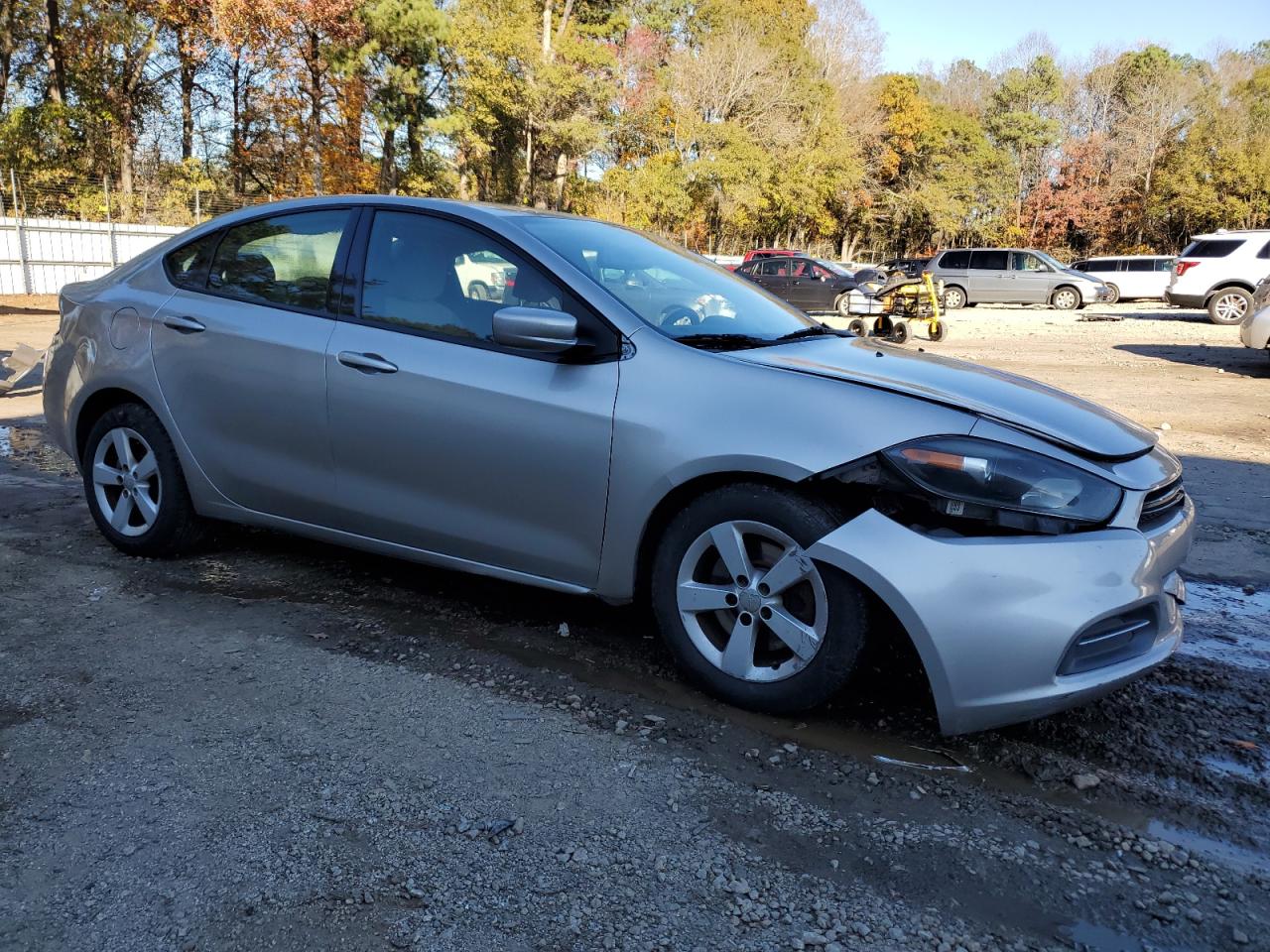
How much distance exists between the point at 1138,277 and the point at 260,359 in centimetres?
3335

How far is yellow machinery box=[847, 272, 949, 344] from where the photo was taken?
52.0 ft

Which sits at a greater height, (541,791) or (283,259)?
(283,259)

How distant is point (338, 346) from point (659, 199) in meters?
36.6

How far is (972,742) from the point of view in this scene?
290 centimetres

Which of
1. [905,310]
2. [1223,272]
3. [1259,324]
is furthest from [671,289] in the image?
[1223,272]

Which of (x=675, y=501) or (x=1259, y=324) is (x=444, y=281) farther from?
(x=1259, y=324)

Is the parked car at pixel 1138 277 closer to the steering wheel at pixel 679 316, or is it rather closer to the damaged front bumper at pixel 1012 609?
the steering wheel at pixel 679 316

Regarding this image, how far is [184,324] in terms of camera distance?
4031 millimetres

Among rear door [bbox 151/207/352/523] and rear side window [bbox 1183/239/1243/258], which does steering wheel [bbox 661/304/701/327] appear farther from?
rear side window [bbox 1183/239/1243/258]

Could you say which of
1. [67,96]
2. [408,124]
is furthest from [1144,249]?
[67,96]

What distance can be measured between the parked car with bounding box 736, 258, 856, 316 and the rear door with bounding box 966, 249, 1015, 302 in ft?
16.7

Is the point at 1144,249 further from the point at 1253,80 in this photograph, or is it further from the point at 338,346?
the point at 338,346

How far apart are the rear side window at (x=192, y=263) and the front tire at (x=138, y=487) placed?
58 cm

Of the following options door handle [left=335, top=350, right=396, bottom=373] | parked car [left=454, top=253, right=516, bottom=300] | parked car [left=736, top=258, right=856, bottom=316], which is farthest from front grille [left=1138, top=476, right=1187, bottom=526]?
parked car [left=736, top=258, right=856, bottom=316]
